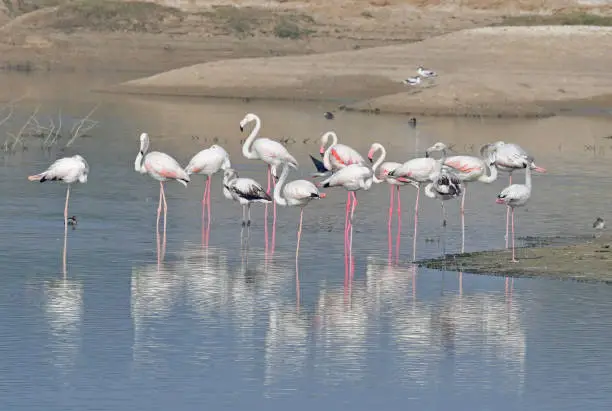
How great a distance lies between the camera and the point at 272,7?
86625 millimetres

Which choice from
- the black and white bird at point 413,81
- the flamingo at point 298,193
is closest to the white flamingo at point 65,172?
the flamingo at point 298,193

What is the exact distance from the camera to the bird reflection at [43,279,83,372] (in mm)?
12617

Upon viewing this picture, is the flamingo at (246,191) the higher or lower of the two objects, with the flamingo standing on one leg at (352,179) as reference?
lower

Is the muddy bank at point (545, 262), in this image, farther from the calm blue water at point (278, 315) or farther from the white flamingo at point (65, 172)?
the white flamingo at point (65, 172)

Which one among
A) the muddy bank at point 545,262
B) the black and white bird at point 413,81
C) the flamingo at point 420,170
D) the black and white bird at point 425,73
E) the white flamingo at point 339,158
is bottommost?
the muddy bank at point 545,262

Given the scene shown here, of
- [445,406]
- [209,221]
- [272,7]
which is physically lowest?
[445,406]

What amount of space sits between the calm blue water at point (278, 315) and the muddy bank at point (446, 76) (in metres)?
22.4

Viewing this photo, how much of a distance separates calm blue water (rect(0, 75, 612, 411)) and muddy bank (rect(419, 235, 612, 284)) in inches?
12.6

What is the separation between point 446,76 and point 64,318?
123 ft

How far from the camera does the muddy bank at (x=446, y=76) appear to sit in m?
47.3

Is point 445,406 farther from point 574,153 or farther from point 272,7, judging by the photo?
point 272,7

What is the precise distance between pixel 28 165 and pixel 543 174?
32.4 ft

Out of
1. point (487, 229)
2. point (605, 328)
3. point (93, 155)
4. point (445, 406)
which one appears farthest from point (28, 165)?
point (445, 406)

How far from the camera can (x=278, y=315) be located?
14.6 meters
